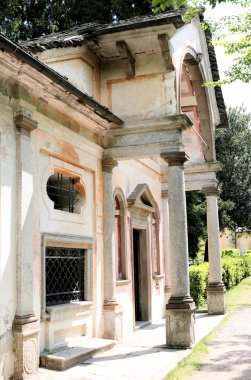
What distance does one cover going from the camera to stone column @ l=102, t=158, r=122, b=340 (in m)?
8.47

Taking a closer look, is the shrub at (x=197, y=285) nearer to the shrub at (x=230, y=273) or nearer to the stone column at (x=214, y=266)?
the stone column at (x=214, y=266)

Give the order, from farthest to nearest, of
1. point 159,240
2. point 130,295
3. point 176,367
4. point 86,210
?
point 159,240, point 130,295, point 86,210, point 176,367

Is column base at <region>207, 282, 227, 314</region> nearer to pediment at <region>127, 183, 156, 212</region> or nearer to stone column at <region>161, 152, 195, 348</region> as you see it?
pediment at <region>127, 183, 156, 212</region>

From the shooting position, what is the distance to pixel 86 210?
27.0ft

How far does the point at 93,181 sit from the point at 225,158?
1736cm

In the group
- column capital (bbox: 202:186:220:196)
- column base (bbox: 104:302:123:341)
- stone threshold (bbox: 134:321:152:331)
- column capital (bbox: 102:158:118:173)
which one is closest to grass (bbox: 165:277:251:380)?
column base (bbox: 104:302:123:341)

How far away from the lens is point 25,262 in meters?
6.07

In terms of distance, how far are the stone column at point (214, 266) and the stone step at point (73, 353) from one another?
5.26m

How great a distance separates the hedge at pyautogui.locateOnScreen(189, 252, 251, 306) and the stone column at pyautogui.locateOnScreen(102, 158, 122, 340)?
6.80 metres

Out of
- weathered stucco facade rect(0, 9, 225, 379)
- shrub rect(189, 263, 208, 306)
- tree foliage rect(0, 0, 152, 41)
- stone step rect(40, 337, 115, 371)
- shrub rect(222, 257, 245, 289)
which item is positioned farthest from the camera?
shrub rect(222, 257, 245, 289)

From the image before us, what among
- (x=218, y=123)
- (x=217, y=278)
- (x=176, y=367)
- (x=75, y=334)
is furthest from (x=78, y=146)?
(x=218, y=123)

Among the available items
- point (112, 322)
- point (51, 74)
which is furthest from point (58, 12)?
point (112, 322)

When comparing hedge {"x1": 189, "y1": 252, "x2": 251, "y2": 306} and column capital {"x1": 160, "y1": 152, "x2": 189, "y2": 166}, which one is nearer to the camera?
column capital {"x1": 160, "y1": 152, "x2": 189, "y2": 166}

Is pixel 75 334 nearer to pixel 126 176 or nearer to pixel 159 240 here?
pixel 126 176
